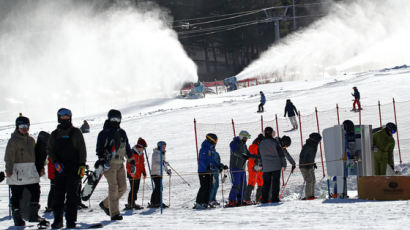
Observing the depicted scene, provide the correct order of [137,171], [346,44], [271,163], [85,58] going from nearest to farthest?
[271,163], [137,171], [85,58], [346,44]

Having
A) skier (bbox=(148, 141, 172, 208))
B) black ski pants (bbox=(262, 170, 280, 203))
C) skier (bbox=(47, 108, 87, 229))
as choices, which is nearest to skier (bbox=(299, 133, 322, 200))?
black ski pants (bbox=(262, 170, 280, 203))

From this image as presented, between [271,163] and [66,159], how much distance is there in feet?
13.3

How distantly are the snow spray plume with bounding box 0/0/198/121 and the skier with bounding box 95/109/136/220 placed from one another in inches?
1470

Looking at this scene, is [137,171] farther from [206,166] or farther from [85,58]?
[85,58]

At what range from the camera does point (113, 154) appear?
320 inches

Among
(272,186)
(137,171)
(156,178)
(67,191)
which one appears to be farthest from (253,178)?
(67,191)

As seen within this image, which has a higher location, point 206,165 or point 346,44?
point 346,44

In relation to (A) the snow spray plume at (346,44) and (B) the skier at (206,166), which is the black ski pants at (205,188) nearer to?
(B) the skier at (206,166)

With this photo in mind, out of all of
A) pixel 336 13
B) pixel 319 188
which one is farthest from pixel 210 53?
pixel 319 188

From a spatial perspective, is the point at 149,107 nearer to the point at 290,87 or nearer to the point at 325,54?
the point at 290,87

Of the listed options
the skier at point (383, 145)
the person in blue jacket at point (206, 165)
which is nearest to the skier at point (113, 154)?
the person in blue jacket at point (206, 165)

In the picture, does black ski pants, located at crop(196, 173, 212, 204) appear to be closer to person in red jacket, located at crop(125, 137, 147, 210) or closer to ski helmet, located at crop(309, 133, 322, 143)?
person in red jacket, located at crop(125, 137, 147, 210)

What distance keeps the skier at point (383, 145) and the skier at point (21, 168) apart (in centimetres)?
620

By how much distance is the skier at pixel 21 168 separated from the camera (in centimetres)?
804
